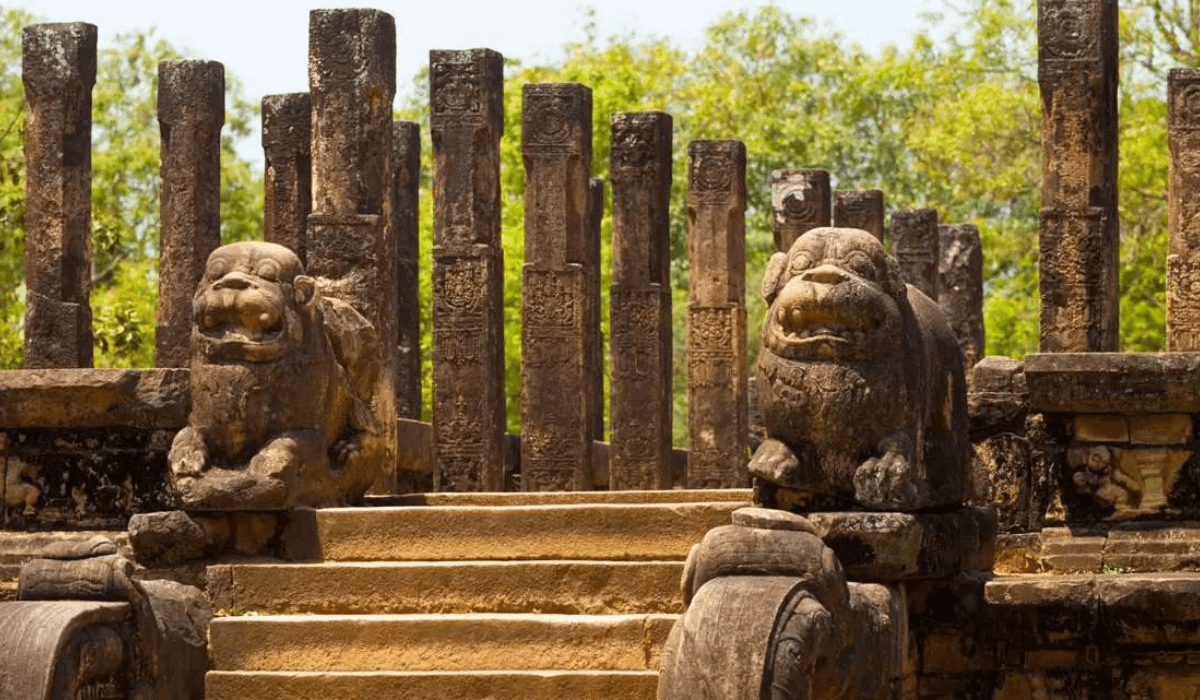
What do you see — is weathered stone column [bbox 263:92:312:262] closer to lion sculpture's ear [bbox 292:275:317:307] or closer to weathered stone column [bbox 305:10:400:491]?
weathered stone column [bbox 305:10:400:491]

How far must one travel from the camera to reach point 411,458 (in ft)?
64.1

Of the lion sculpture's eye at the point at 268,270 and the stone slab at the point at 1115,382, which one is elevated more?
the lion sculpture's eye at the point at 268,270

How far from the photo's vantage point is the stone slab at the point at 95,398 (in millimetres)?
12289

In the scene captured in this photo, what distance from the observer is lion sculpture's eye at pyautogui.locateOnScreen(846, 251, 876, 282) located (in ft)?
36.6

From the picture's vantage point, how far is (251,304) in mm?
11930

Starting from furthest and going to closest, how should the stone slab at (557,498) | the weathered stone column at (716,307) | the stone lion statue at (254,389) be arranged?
1. the weathered stone column at (716,307)
2. the stone slab at (557,498)
3. the stone lion statue at (254,389)

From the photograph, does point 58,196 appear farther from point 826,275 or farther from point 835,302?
point 835,302

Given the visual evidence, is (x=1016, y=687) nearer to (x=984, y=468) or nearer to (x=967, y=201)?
(x=984, y=468)

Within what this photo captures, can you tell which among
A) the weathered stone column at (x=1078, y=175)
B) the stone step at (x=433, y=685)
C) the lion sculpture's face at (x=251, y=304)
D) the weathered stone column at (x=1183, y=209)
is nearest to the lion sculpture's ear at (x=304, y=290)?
the lion sculpture's face at (x=251, y=304)

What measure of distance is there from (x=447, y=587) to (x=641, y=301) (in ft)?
37.4

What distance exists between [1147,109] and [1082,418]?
71.3 ft

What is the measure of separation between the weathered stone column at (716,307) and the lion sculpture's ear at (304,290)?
1125 centimetres

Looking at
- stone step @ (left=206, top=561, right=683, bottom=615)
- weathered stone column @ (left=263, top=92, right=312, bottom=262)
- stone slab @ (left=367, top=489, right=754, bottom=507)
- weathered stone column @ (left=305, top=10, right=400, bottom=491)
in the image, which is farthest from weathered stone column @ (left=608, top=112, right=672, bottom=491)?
stone step @ (left=206, top=561, right=683, bottom=615)

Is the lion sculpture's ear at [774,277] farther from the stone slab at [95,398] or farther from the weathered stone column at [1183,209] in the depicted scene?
the weathered stone column at [1183,209]
